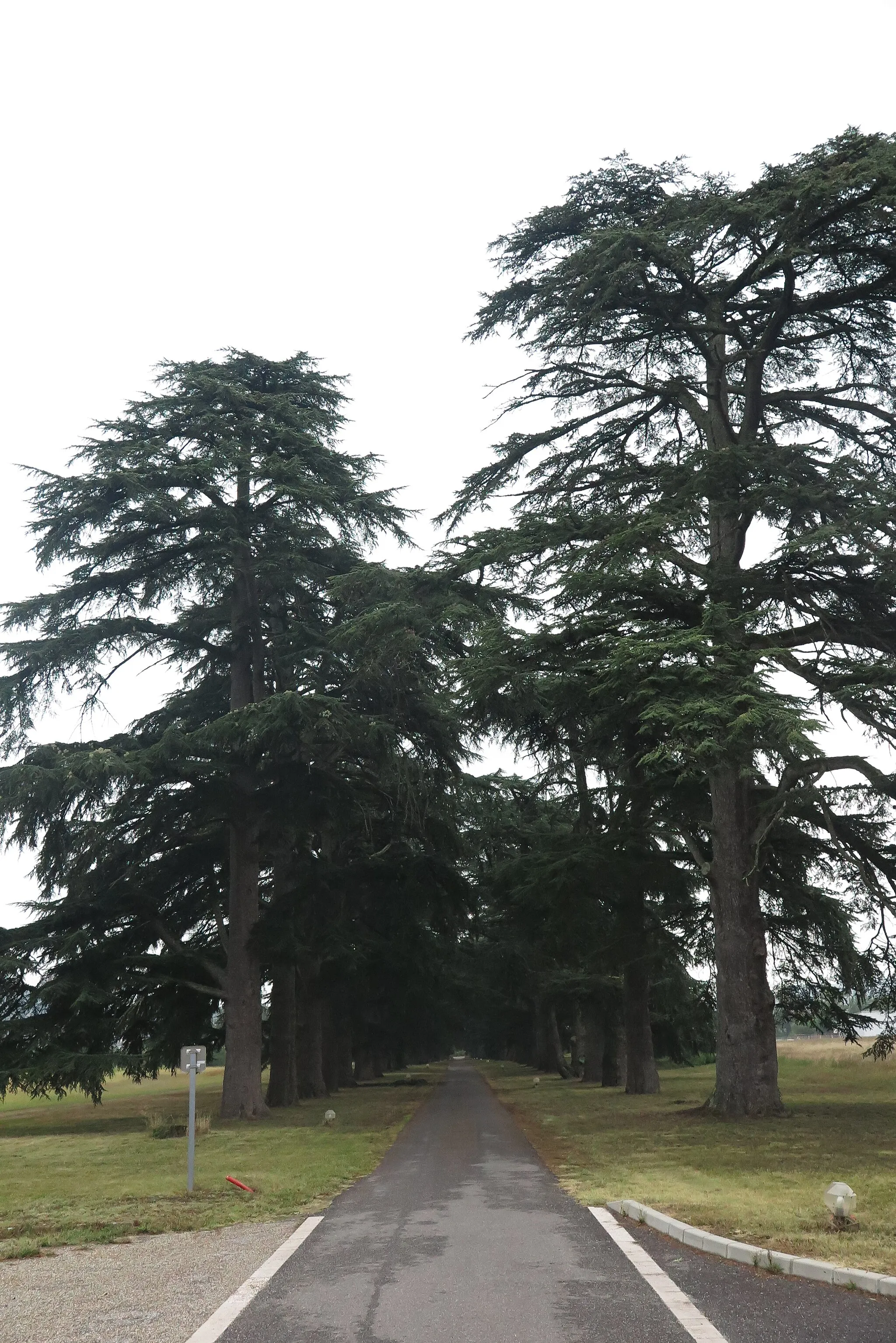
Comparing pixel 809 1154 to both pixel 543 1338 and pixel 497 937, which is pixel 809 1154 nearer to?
pixel 543 1338

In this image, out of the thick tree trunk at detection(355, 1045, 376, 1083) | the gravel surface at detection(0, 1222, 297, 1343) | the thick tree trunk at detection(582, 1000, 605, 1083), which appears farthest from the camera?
the thick tree trunk at detection(355, 1045, 376, 1083)

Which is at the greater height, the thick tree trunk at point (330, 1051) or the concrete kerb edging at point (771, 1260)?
the concrete kerb edging at point (771, 1260)

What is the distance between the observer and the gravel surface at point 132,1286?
6.45 metres

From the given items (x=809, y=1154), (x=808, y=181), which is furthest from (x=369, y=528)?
(x=809, y=1154)

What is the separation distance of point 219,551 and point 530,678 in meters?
10.5

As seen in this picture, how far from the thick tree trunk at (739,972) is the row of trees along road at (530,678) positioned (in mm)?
68

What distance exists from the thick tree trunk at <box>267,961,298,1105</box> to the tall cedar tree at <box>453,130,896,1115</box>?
41.8 feet

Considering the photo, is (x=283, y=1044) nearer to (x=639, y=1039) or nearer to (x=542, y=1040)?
(x=639, y=1039)

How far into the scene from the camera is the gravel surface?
6.45 m

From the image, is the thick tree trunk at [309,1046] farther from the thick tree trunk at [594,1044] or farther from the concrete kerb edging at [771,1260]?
the concrete kerb edging at [771,1260]

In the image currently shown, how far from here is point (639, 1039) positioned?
28578mm

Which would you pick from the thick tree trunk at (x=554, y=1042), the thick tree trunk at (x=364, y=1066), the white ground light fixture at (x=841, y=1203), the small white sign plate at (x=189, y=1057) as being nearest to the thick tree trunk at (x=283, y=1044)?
the small white sign plate at (x=189, y=1057)

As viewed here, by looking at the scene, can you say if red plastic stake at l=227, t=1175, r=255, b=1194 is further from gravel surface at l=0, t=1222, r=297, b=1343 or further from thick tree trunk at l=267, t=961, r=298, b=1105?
thick tree trunk at l=267, t=961, r=298, b=1105

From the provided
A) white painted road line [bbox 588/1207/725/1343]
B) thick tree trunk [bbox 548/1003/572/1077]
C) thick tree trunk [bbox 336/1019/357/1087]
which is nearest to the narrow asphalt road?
white painted road line [bbox 588/1207/725/1343]
